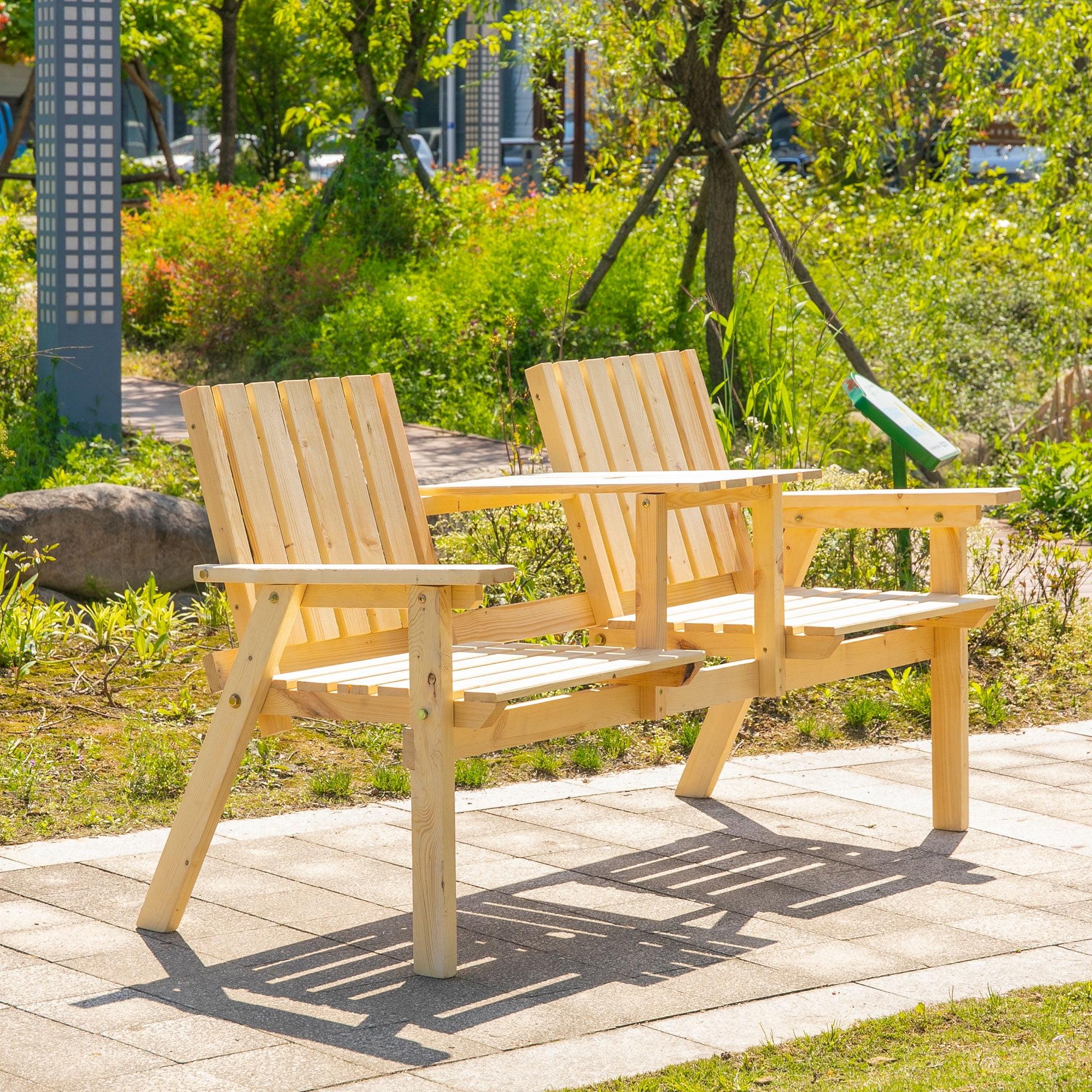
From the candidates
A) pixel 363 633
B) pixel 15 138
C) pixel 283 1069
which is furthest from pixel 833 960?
pixel 15 138

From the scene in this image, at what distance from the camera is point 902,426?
4992mm

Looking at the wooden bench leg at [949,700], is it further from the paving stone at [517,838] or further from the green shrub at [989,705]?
the green shrub at [989,705]

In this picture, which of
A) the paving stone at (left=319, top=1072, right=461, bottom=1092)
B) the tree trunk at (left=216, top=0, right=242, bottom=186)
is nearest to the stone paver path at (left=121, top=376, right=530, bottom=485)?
the paving stone at (left=319, top=1072, right=461, bottom=1092)

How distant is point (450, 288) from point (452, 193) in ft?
7.95

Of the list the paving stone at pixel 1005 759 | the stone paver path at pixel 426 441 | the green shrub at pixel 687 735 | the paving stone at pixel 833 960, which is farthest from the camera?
the stone paver path at pixel 426 441

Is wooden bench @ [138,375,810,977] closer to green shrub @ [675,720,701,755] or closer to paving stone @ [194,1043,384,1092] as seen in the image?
paving stone @ [194,1043,384,1092]

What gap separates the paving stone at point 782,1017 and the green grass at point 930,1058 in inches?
1.8

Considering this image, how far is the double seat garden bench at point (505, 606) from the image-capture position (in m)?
3.06

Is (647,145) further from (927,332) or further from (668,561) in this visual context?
(668,561)

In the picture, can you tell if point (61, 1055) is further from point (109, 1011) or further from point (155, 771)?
point (155, 771)

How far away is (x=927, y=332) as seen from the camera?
34.8ft

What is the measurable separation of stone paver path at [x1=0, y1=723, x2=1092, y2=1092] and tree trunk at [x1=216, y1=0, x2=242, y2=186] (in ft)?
47.7

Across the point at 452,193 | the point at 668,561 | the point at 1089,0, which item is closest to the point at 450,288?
the point at 452,193

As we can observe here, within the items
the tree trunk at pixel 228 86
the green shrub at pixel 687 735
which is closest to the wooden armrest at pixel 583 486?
the green shrub at pixel 687 735
